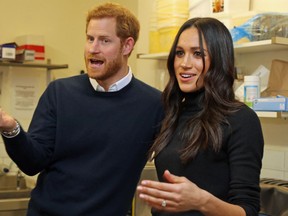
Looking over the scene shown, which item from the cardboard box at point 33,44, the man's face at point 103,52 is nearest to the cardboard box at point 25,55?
the cardboard box at point 33,44

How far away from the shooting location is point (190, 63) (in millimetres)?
1499

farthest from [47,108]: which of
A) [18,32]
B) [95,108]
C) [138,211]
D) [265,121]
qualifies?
[18,32]

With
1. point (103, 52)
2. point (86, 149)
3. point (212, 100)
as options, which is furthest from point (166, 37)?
point (212, 100)

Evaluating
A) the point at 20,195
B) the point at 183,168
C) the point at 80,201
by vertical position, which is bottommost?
the point at 20,195

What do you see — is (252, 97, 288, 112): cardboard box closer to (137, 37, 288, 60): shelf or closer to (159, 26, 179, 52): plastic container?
(137, 37, 288, 60): shelf

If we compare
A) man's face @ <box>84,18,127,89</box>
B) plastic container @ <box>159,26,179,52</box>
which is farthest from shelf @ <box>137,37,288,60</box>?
man's face @ <box>84,18,127,89</box>

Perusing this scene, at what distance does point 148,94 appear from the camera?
1846 millimetres

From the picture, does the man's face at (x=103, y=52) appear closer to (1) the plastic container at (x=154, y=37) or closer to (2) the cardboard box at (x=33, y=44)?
(1) the plastic container at (x=154, y=37)

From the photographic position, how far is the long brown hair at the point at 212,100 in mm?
1404

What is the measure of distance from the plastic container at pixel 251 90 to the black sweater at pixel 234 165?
899mm

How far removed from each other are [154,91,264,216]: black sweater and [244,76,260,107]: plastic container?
35.4 inches

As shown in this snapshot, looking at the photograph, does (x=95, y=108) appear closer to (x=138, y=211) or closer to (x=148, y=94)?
(x=148, y=94)

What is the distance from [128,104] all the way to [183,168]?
46cm

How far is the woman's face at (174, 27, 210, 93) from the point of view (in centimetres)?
149
